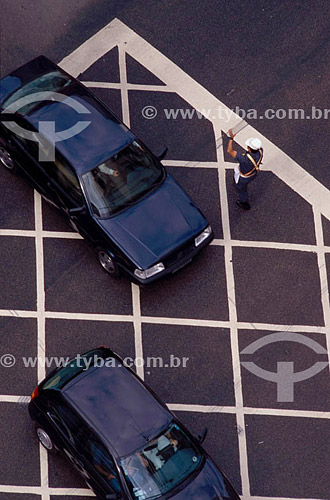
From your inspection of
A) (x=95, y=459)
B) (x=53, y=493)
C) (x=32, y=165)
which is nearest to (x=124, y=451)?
(x=95, y=459)

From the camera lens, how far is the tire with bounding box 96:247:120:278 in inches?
522

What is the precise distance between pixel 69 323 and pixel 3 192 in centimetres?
260

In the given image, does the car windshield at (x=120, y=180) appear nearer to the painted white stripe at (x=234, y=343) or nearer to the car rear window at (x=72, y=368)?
the painted white stripe at (x=234, y=343)

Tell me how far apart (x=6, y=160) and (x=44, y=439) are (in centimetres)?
472

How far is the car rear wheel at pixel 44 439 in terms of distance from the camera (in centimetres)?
1203

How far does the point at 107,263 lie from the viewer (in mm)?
13422

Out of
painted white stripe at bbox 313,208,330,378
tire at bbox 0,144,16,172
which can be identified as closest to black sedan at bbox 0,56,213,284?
tire at bbox 0,144,16,172

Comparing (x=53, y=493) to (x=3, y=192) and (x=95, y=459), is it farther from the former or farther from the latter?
(x=3, y=192)

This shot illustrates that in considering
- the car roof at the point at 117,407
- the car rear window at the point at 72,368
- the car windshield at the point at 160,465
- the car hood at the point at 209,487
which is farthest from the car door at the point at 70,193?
the car hood at the point at 209,487

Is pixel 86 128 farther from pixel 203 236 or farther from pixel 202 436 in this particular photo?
pixel 202 436

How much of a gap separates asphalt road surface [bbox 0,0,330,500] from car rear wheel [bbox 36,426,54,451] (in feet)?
0.75

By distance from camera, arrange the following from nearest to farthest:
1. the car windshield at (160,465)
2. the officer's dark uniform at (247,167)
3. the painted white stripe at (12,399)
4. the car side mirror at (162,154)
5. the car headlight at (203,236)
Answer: the car windshield at (160,465) < the painted white stripe at (12,399) < the car headlight at (203,236) < the officer's dark uniform at (247,167) < the car side mirror at (162,154)

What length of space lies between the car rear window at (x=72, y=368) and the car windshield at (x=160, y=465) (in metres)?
1.38

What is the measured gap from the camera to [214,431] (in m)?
12.7
